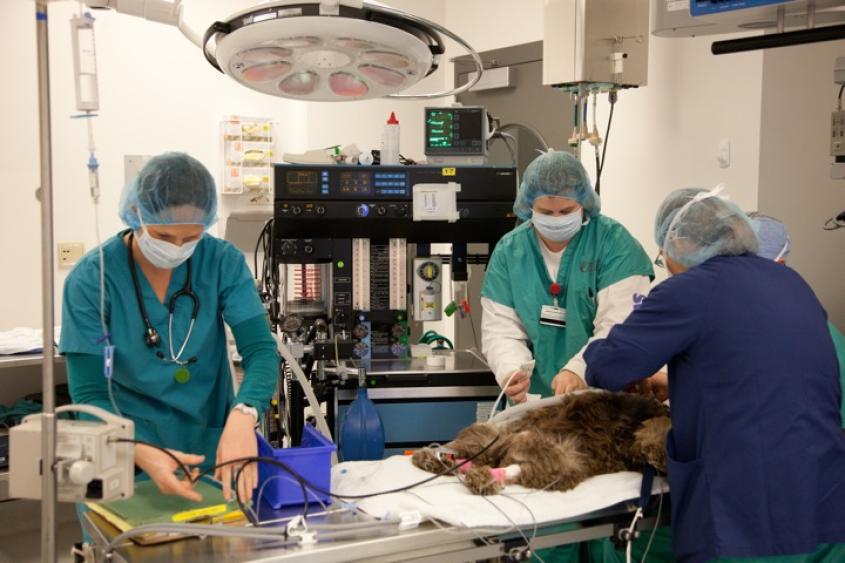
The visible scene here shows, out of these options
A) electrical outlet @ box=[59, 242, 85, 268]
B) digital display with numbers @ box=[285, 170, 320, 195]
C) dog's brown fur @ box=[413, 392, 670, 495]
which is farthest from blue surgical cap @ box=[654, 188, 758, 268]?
electrical outlet @ box=[59, 242, 85, 268]

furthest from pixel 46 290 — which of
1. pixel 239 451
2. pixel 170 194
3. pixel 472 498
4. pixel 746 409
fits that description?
pixel 746 409

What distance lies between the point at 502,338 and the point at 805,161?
1.74 m

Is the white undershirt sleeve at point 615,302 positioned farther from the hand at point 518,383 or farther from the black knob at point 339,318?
the black knob at point 339,318

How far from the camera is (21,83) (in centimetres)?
425

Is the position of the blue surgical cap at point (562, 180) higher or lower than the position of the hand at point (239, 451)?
higher

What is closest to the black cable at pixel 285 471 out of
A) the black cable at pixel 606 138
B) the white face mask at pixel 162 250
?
the white face mask at pixel 162 250

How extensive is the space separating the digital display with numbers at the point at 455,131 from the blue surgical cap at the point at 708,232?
4.41 ft

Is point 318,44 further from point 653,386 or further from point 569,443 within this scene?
point 653,386

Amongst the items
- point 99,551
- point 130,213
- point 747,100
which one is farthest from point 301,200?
point 747,100

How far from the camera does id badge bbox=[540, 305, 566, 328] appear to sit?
110 inches

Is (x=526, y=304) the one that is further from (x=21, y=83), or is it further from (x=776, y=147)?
(x=21, y=83)

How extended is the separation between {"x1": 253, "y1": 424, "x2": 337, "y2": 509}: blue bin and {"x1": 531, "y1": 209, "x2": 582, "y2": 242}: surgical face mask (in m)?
1.23

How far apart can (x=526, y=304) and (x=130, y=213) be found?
134 cm

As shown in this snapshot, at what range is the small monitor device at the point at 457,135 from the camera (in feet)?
10.8
